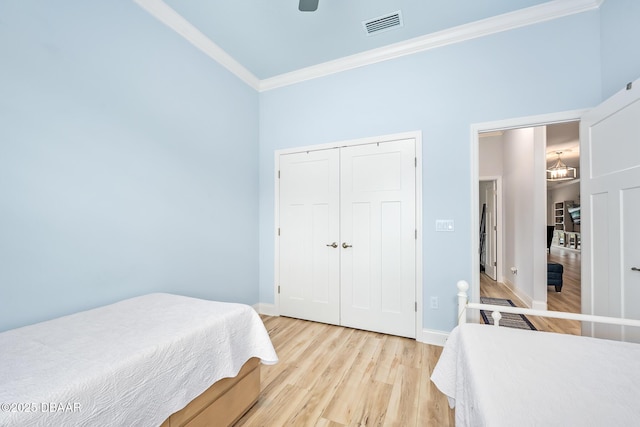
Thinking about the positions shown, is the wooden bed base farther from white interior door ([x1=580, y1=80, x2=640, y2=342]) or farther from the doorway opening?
white interior door ([x1=580, y1=80, x2=640, y2=342])

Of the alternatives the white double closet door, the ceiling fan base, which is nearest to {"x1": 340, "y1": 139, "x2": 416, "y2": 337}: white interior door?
the white double closet door

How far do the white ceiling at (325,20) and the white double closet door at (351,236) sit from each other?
102 cm

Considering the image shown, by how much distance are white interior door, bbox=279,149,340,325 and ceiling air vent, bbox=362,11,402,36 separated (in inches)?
46.8

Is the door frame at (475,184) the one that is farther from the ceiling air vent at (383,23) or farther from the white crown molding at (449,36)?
the ceiling air vent at (383,23)

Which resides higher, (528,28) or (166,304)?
(528,28)

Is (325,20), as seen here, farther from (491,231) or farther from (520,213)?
(491,231)

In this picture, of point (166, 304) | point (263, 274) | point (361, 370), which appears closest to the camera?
point (166, 304)

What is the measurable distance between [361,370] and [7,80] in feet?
9.46

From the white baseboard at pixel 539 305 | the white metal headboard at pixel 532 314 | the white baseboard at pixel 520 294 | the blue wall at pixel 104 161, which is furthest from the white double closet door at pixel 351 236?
the white baseboard at pixel 520 294

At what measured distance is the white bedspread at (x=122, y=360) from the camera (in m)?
0.80

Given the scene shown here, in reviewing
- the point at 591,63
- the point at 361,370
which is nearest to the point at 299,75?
the point at 591,63

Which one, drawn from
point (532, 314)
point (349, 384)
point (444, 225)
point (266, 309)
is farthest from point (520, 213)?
point (266, 309)

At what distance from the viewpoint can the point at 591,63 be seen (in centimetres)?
203

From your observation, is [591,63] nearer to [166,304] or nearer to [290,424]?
[290,424]
